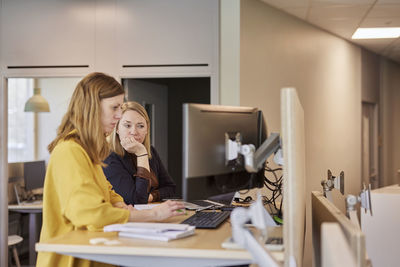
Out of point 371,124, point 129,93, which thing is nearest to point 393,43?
point 371,124

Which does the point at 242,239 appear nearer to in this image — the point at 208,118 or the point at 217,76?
the point at 208,118

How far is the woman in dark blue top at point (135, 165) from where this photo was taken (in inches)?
111

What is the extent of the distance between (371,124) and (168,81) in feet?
12.6

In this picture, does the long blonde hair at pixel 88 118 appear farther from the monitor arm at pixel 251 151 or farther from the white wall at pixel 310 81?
the white wall at pixel 310 81

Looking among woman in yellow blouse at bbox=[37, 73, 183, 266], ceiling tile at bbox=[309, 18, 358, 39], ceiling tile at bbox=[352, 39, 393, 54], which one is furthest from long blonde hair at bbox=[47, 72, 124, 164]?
ceiling tile at bbox=[352, 39, 393, 54]

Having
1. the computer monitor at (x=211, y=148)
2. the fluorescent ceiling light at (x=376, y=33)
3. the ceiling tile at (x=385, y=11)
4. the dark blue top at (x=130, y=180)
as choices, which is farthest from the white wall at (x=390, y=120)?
the computer monitor at (x=211, y=148)

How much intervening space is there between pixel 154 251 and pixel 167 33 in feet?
9.64

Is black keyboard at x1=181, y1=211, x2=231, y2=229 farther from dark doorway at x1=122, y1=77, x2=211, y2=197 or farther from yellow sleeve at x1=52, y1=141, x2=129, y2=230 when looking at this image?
dark doorway at x1=122, y1=77, x2=211, y2=197

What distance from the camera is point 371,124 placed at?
7.96 metres

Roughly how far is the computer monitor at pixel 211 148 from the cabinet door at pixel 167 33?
7.28 ft

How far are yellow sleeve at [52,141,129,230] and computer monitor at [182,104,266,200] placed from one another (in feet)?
1.09

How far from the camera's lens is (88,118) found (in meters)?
2.09

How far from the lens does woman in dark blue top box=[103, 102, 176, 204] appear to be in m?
2.82

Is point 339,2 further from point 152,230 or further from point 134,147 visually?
point 152,230
